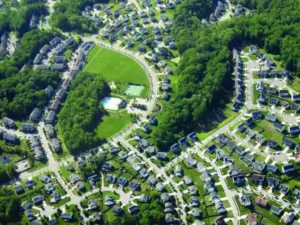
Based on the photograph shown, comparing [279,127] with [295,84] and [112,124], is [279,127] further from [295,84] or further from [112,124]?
[112,124]

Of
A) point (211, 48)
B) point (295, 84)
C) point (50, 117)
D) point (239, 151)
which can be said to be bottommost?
point (50, 117)

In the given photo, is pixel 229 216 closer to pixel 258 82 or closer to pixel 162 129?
pixel 162 129

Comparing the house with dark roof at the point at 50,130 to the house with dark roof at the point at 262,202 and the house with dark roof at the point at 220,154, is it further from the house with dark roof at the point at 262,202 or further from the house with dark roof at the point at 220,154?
the house with dark roof at the point at 262,202

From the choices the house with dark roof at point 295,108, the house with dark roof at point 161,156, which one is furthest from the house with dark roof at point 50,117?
the house with dark roof at point 295,108

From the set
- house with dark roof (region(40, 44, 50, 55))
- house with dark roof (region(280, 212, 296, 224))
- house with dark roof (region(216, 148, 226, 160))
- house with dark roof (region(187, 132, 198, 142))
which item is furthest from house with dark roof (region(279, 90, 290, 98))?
house with dark roof (region(40, 44, 50, 55))

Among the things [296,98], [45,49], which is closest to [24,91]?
[45,49]
